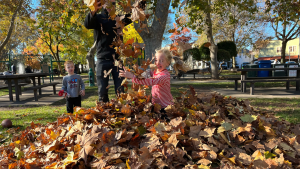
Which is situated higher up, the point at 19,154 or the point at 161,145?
the point at 161,145

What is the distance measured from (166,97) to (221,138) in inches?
43.0

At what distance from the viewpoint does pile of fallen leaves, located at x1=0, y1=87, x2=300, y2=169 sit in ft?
5.41

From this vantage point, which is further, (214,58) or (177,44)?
(214,58)

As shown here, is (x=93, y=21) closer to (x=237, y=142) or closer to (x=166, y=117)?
(x=166, y=117)

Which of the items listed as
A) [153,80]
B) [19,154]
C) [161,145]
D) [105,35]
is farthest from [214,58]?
[19,154]

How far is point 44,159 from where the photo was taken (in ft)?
6.38

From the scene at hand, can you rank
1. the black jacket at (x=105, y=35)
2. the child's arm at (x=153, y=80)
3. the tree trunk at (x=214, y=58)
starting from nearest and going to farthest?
the child's arm at (x=153, y=80), the black jacket at (x=105, y=35), the tree trunk at (x=214, y=58)

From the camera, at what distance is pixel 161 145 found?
5.94 ft

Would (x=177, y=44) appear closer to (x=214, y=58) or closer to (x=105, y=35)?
(x=105, y=35)

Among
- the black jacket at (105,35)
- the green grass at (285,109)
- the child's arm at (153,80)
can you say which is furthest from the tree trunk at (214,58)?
the child's arm at (153,80)

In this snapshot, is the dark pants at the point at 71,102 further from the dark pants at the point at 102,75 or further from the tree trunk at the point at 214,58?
the tree trunk at the point at 214,58

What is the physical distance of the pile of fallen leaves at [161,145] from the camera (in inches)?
64.9

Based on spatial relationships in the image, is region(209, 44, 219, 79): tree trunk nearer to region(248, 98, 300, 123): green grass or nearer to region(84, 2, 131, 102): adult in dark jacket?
region(248, 98, 300, 123): green grass

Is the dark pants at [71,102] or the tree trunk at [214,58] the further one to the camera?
the tree trunk at [214,58]
